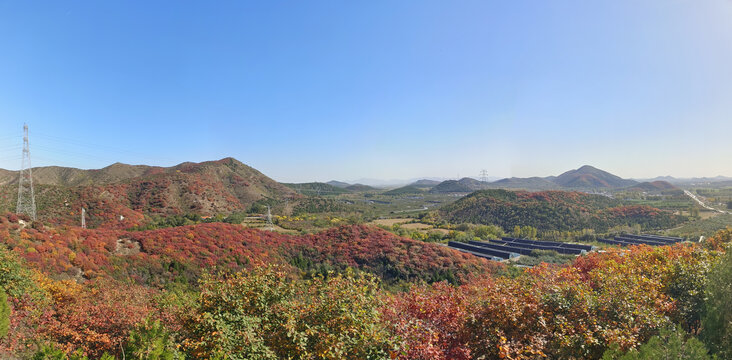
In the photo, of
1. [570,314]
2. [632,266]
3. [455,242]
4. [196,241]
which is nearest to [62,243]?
[196,241]

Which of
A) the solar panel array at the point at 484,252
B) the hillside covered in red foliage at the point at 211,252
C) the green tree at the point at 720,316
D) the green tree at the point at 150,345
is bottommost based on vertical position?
the solar panel array at the point at 484,252

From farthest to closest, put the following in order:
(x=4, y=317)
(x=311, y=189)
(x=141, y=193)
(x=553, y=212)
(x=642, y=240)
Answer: (x=311, y=189) → (x=553, y=212) → (x=141, y=193) → (x=642, y=240) → (x=4, y=317)

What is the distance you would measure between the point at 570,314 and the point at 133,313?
49.4 ft

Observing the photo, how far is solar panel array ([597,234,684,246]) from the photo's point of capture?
159 feet

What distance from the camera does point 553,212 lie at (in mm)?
68250

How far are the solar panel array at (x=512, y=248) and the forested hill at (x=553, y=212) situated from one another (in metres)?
12.7

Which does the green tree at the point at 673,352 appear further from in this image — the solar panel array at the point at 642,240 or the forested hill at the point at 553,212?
the forested hill at the point at 553,212

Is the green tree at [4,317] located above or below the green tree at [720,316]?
below

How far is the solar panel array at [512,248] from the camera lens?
4678cm

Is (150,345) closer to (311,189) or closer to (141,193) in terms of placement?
(141,193)

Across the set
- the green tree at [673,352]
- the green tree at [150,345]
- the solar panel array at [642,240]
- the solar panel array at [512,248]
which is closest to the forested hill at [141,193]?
the green tree at [150,345]

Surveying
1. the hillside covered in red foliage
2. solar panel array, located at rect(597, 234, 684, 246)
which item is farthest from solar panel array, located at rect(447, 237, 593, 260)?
the hillside covered in red foliage

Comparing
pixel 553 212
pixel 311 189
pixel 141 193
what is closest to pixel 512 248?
pixel 553 212

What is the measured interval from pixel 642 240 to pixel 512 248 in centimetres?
2374
